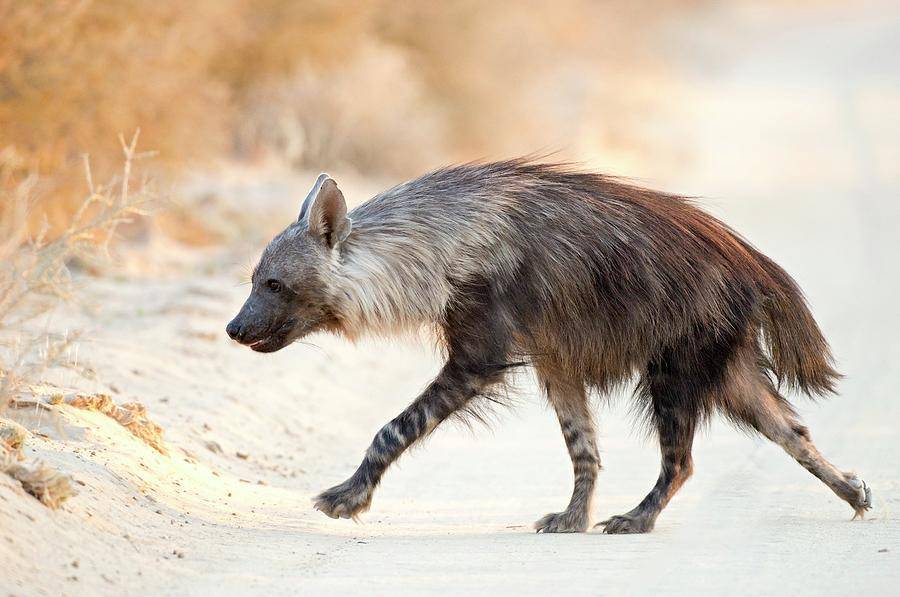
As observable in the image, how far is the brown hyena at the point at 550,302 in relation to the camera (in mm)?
6141

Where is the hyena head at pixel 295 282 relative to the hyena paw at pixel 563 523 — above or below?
above

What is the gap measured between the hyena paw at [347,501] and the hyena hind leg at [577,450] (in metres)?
0.85

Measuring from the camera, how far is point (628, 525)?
611cm

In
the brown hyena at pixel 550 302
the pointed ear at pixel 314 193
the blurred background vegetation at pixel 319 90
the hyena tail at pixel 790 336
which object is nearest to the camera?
the brown hyena at pixel 550 302

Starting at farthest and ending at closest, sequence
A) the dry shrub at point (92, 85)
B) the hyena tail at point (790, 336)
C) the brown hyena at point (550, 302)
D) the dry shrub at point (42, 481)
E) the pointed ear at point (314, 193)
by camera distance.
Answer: the dry shrub at point (92, 85) < the hyena tail at point (790, 336) < the pointed ear at point (314, 193) < the brown hyena at point (550, 302) < the dry shrub at point (42, 481)

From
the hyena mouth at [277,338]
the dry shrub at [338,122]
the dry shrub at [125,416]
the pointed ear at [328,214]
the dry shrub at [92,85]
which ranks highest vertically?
the dry shrub at [338,122]

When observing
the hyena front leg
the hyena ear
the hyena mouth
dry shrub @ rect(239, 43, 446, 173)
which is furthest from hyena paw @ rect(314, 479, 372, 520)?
dry shrub @ rect(239, 43, 446, 173)

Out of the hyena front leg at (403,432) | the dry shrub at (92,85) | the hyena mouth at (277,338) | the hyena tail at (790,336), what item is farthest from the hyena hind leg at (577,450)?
the dry shrub at (92,85)

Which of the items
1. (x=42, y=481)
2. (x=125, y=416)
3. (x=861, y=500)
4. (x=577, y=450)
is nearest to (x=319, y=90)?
(x=125, y=416)

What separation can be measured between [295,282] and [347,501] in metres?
1.09

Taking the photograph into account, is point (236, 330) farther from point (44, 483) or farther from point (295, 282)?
point (44, 483)

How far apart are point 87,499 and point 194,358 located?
381 centimetres

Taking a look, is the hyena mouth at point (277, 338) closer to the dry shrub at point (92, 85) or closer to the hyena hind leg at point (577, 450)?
the hyena hind leg at point (577, 450)

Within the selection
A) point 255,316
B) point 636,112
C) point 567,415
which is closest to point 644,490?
point 567,415
